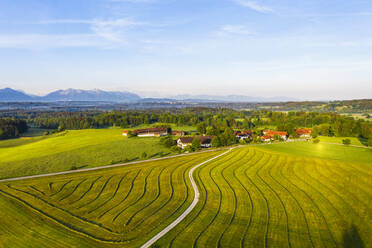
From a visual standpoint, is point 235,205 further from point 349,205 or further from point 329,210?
point 349,205

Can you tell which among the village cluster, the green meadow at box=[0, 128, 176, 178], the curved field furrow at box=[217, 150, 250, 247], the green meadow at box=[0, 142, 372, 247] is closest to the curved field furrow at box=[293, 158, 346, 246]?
the green meadow at box=[0, 142, 372, 247]

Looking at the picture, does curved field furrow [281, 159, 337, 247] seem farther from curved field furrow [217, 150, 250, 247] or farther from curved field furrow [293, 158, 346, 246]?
curved field furrow [217, 150, 250, 247]

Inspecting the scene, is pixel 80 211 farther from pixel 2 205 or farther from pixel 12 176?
pixel 12 176

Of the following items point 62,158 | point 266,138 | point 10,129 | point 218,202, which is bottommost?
point 62,158

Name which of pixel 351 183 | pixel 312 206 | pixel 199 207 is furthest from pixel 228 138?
pixel 199 207

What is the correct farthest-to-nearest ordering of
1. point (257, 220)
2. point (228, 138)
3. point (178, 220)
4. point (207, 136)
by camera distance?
point (207, 136) < point (228, 138) < point (257, 220) < point (178, 220)

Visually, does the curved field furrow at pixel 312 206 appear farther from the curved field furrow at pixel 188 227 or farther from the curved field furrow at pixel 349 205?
the curved field furrow at pixel 188 227

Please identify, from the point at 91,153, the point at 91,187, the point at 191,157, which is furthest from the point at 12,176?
the point at 191,157
